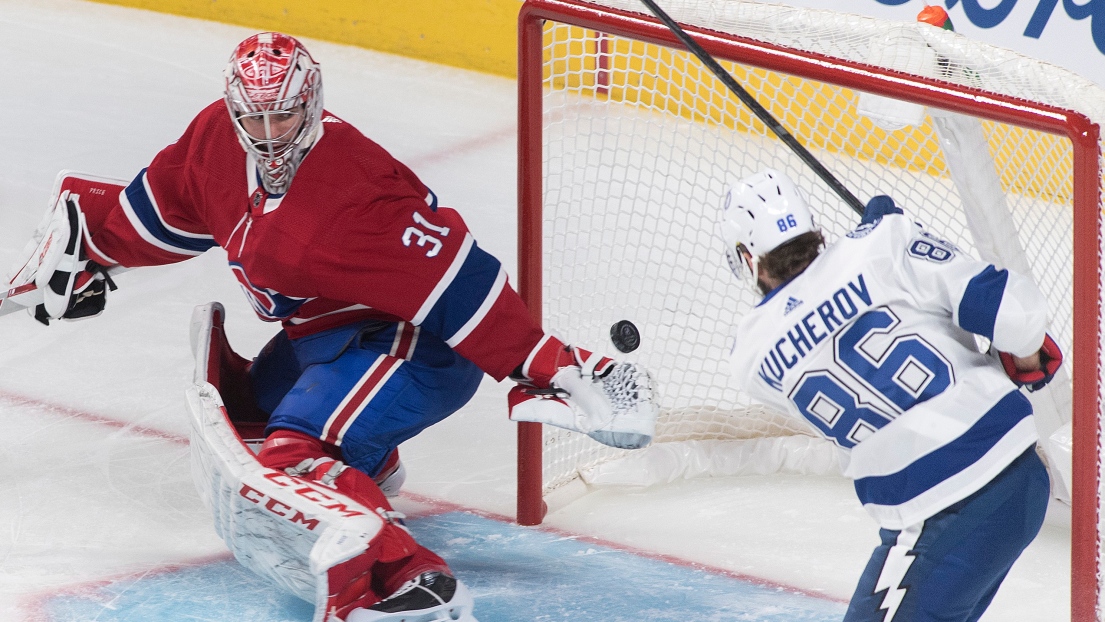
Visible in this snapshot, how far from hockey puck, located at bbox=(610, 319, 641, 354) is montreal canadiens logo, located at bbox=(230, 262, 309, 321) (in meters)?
0.56

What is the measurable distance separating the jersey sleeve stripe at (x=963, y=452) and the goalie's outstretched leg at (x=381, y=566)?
84 cm

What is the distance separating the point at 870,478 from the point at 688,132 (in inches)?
48.7

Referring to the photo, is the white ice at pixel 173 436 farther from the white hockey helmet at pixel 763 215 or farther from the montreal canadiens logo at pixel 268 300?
the white hockey helmet at pixel 763 215

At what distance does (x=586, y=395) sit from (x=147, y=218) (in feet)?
3.05

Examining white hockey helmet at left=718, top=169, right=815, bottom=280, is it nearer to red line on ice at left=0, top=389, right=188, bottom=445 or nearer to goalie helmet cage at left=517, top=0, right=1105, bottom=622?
goalie helmet cage at left=517, top=0, right=1105, bottom=622

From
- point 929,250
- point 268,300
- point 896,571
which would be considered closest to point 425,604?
point 268,300

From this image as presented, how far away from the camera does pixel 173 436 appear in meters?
3.22

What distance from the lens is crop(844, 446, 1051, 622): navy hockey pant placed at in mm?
1886

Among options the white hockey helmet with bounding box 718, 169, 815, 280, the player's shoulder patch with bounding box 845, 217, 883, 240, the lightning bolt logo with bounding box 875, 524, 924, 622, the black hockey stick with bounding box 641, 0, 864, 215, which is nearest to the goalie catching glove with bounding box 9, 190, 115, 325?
the black hockey stick with bounding box 641, 0, 864, 215

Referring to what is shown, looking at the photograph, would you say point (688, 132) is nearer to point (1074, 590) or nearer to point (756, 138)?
point (756, 138)

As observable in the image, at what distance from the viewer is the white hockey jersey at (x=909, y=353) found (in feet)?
6.07

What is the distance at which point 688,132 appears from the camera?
119 inches

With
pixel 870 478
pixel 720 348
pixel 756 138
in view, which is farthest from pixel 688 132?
pixel 870 478

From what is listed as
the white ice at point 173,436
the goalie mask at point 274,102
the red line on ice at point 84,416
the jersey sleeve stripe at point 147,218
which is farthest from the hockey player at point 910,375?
the red line on ice at point 84,416
